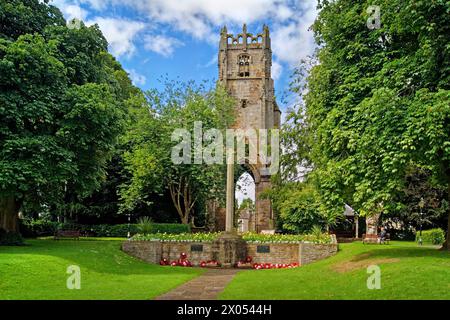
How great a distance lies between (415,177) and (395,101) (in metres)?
20.6

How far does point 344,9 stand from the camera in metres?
18.5

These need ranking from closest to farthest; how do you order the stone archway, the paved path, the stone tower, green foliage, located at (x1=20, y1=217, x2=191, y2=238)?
the paved path → green foliage, located at (x1=20, y1=217, x2=191, y2=238) → the stone archway → the stone tower

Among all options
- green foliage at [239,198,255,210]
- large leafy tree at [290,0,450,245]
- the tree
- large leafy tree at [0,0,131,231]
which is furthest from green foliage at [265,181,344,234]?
green foliage at [239,198,255,210]

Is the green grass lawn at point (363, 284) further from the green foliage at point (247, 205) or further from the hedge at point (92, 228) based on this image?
the green foliage at point (247, 205)

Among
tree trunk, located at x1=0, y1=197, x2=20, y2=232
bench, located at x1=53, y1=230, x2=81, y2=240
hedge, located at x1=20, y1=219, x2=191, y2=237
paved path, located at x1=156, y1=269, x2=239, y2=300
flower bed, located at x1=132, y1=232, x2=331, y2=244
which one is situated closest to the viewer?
paved path, located at x1=156, y1=269, x2=239, y2=300

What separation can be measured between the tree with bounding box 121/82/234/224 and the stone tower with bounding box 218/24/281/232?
12.6 meters

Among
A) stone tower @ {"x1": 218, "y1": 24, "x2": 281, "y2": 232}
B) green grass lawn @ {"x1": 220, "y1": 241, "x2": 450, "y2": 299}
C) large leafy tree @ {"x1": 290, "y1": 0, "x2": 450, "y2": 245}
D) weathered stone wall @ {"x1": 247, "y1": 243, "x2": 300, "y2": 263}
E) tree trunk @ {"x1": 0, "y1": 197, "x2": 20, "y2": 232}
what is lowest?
weathered stone wall @ {"x1": 247, "y1": 243, "x2": 300, "y2": 263}

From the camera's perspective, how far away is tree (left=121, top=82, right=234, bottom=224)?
3266cm

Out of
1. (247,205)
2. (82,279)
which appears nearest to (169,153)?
(82,279)

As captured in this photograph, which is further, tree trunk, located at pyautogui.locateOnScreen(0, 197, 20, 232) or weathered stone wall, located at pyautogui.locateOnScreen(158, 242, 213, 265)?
weathered stone wall, located at pyautogui.locateOnScreen(158, 242, 213, 265)

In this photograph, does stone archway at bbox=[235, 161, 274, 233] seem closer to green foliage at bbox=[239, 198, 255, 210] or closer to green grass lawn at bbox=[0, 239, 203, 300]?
green foliage at bbox=[239, 198, 255, 210]

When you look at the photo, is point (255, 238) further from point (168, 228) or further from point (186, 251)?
point (168, 228)

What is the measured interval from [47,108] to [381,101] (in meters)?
13.6
